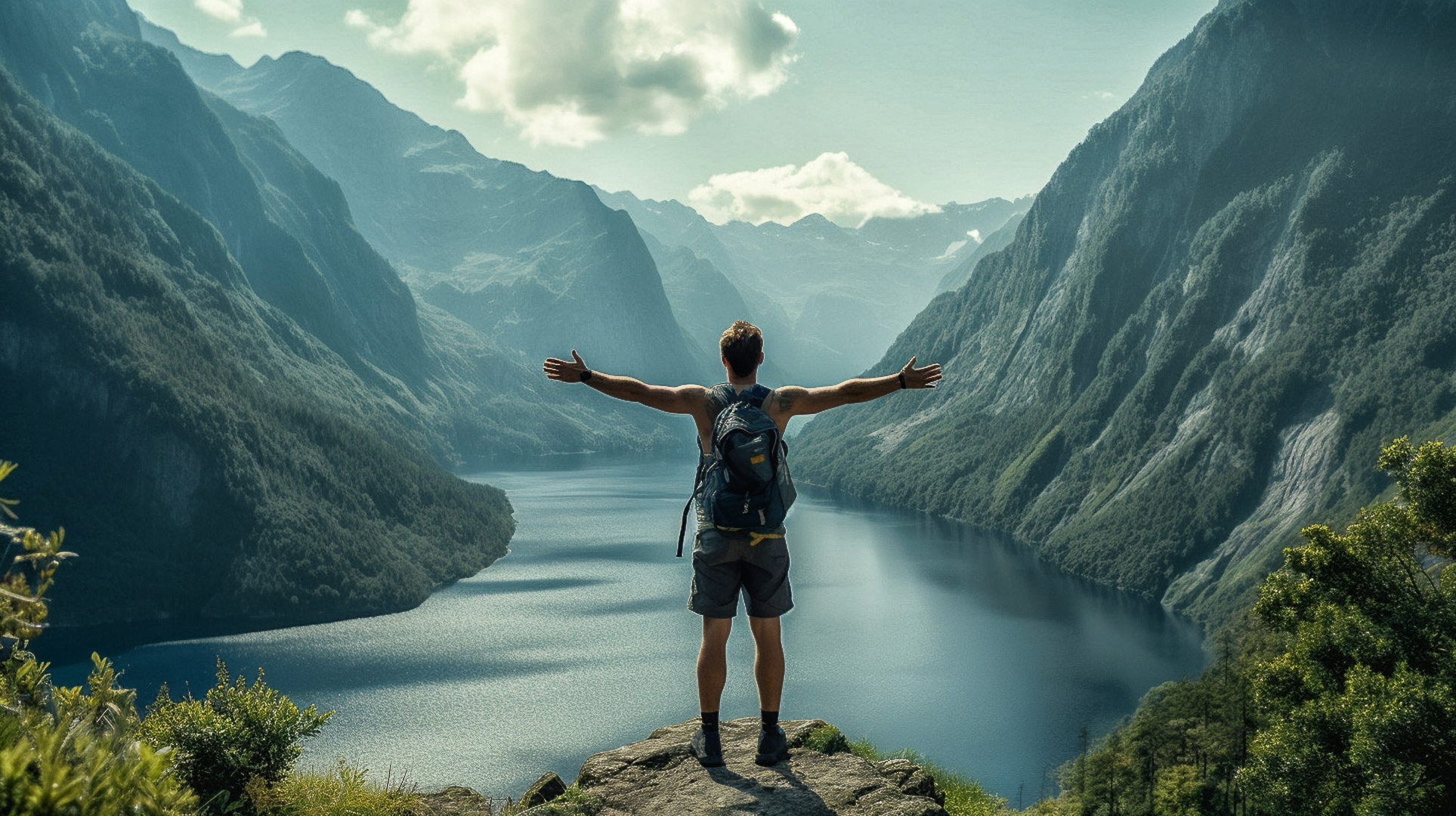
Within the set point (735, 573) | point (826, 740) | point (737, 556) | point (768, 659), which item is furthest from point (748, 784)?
point (737, 556)

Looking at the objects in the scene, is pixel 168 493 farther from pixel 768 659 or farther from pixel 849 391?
pixel 849 391

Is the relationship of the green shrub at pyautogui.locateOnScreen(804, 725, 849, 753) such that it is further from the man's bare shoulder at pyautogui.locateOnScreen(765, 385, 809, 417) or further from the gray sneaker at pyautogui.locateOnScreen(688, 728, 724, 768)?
the man's bare shoulder at pyautogui.locateOnScreen(765, 385, 809, 417)

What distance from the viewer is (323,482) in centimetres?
19625

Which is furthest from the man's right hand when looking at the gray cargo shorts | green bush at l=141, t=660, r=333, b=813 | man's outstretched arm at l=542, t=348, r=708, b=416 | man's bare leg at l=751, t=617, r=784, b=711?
green bush at l=141, t=660, r=333, b=813

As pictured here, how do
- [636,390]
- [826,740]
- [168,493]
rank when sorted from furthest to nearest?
[168,493]
[826,740]
[636,390]

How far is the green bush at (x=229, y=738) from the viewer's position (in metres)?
9.21

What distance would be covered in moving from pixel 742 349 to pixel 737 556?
2262mm

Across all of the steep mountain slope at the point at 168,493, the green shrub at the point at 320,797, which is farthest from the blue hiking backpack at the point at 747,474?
the steep mountain slope at the point at 168,493

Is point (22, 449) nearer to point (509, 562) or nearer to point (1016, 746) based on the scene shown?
point (509, 562)

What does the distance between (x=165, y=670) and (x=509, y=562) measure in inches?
2735

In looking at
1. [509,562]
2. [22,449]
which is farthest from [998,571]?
[22,449]

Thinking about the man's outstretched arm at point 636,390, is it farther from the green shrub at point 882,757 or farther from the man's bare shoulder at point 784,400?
the green shrub at point 882,757

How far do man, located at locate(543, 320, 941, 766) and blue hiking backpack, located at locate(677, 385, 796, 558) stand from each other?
21 centimetres

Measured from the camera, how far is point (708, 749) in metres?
10.2
